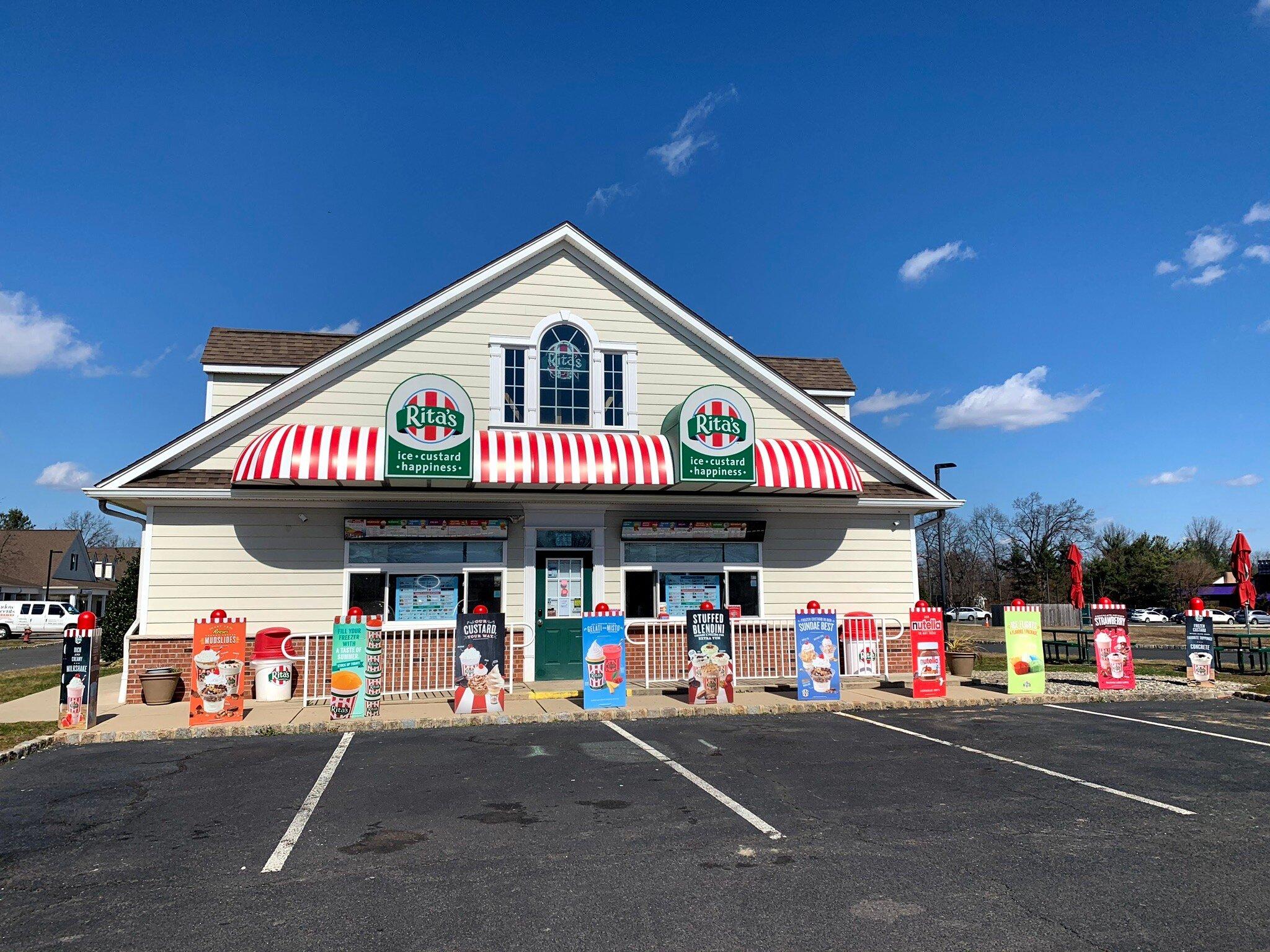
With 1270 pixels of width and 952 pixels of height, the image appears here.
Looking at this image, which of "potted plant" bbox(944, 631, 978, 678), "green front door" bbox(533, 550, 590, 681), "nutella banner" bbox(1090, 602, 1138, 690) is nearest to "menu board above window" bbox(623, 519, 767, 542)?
"green front door" bbox(533, 550, 590, 681)

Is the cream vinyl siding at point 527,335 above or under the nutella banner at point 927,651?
above

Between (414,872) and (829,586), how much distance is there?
12546mm

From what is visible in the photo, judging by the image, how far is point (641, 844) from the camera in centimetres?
627

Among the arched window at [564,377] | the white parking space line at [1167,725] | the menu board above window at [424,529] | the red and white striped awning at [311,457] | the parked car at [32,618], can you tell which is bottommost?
the white parking space line at [1167,725]

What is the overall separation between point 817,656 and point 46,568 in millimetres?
70674

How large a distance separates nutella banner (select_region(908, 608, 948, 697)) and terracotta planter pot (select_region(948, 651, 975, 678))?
3102 mm

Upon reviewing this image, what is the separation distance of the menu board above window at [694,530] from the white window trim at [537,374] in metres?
1.87

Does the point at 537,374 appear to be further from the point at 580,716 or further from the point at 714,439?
the point at 580,716

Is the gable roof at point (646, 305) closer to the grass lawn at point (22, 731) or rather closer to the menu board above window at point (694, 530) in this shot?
the menu board above window at point (694, 530)

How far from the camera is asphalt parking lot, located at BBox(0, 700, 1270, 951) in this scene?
4766 millimetres

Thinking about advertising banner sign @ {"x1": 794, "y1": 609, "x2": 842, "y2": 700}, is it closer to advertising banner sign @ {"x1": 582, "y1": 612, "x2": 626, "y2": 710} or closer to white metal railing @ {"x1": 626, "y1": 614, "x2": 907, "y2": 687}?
white metal railing @ {"x1": 626, "y1": 614, "x2": 907, "y2": 687}

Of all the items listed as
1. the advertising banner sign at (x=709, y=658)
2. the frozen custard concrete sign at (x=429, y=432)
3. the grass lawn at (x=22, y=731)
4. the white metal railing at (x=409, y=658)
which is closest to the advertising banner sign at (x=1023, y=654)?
the advertising banner sign at (x=709, y=658)

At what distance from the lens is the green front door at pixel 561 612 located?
15.7 m

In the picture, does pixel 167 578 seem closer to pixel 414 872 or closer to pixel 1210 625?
pixel 414 872
